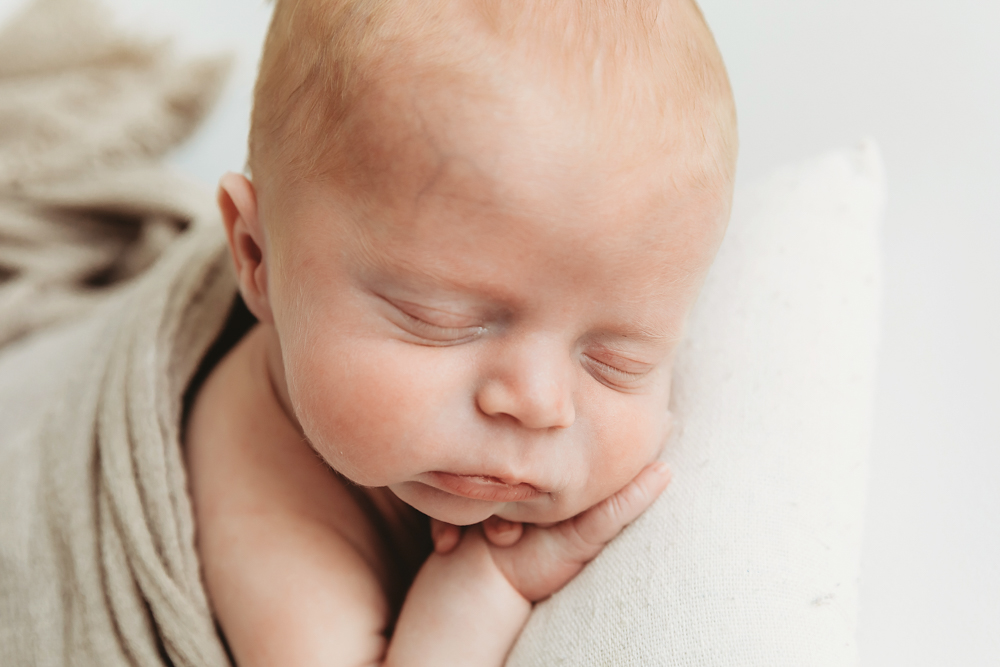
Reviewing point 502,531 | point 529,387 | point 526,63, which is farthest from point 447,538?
point 526,63

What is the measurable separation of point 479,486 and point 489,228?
22 cm

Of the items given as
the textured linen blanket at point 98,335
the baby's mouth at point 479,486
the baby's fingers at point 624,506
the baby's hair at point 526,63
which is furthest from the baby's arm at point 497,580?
the baby's hair at point 526,63

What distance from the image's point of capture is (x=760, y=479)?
73 cm

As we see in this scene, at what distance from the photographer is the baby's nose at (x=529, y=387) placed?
0.63m

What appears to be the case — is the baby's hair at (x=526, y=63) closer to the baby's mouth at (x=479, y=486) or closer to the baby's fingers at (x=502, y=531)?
the baby's mouth at (x=479, y=486)

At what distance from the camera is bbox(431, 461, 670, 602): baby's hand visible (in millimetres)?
762

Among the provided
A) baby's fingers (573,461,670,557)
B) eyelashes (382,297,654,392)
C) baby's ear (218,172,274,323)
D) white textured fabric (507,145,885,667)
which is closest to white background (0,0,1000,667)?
white textured fabric (507,145,885,667)

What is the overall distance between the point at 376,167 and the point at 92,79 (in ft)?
3.58

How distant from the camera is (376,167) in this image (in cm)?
62

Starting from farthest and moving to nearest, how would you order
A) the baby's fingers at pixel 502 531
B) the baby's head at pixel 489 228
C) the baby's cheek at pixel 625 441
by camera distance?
the baby's fingers at pixel 502 531, the baby's cheek at pixel 625 441, the baby's head at pixel 489 228

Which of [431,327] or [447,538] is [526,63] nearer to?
[431,327]

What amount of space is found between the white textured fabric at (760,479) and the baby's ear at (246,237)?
431mm

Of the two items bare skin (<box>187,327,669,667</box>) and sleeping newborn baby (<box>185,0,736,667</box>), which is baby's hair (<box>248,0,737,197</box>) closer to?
sleeping newborn baby (<box>185,0,736,667</box>)

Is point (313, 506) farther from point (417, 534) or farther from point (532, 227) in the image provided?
point (532, 227)
